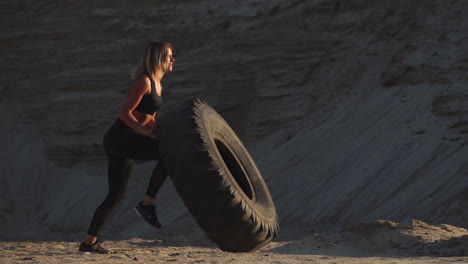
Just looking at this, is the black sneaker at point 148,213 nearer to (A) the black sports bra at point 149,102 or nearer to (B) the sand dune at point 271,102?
(A) the black sports bra at point 149,102

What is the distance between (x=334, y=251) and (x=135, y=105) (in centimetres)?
319

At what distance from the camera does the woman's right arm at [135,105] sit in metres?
6.05

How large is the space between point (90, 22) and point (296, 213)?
6.35 m

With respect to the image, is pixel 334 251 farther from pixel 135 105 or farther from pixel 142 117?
pixel 135 105

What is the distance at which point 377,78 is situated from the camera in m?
13.8

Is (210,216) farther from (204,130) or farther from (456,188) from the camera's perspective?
(456,188)

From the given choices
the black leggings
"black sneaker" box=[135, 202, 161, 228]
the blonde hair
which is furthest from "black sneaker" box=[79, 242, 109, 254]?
the blonde hair

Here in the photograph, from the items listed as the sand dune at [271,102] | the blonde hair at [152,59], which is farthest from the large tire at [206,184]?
the sand dune at [271,102]

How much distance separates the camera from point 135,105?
241 inches

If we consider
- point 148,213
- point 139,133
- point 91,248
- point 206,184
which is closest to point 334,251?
point 148,213

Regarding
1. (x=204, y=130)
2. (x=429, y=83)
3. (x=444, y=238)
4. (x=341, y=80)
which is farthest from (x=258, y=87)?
(x=204, y=130)

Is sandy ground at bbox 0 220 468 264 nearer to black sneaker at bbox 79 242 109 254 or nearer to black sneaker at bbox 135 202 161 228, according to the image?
black sneaker at bbox 79 242 109 254

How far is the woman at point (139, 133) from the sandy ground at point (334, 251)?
0.49m

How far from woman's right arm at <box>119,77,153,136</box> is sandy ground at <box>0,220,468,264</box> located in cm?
109
